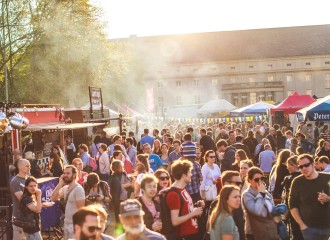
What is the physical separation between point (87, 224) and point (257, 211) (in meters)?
2.81

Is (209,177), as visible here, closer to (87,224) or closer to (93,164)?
(93,164)

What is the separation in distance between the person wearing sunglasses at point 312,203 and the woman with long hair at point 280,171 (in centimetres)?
226

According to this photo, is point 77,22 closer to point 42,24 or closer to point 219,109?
point 42,24

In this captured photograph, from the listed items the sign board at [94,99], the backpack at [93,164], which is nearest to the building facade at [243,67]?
the sign board at [94,99]

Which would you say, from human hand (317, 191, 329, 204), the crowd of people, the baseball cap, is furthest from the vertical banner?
the baseball cap

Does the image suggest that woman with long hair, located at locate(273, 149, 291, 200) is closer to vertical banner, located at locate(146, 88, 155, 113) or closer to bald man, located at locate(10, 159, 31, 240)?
bald man, located at locate(10, 159, 31, 240)

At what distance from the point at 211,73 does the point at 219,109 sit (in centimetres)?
4340

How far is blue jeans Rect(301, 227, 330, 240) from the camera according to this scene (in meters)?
6.90

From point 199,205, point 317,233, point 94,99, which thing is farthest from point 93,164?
point 94,99

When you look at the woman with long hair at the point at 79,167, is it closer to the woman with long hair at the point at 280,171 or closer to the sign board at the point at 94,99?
the woman with long hair at the point at 280,171

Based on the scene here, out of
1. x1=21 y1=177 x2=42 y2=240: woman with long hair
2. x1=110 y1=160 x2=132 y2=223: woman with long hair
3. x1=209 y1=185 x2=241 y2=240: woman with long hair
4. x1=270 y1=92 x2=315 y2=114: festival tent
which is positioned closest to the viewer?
x1=209 y1=185 x2=241 y2=240: woman with long hair

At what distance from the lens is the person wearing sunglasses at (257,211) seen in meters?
6.64

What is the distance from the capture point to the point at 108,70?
38.4 meters

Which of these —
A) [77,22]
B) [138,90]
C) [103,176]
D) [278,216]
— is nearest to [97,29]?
[77,22]
